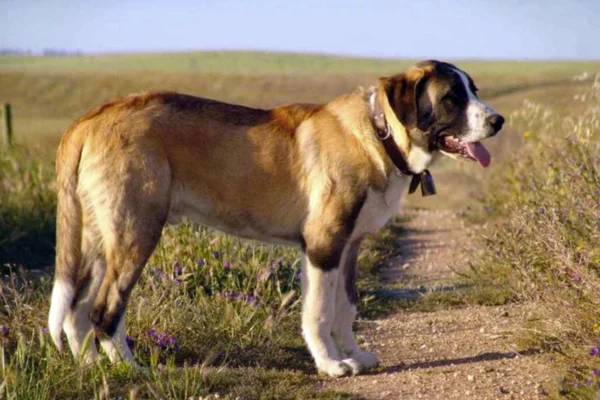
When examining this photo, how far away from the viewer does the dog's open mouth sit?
18.7ft

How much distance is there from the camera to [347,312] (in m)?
5.93

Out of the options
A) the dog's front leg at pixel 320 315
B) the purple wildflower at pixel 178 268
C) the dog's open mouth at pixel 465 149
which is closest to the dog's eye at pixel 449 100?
the dog's open mouth at pixel 465 149

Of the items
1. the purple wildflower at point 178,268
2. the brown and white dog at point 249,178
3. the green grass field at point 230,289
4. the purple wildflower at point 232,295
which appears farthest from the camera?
the purple wildflower at point 178,268

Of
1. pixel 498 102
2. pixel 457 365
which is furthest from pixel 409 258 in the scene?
pixel 498 102

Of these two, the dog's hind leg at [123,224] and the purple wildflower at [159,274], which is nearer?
the dog's hind leg at [123,224]

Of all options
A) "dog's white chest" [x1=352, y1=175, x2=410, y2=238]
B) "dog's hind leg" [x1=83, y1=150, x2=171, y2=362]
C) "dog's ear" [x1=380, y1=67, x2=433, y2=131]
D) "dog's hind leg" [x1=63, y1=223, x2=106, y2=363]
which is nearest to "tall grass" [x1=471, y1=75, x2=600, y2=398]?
"dog's white chest" [x1=352, y1=175, x2=410, y2=238]

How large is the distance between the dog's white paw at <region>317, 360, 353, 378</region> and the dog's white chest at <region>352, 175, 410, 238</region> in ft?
2.52

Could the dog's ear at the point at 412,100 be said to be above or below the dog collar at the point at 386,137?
above

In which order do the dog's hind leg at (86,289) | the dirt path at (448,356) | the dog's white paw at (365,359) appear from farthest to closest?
1. the dog's white paw at (365,359)
2. the dog's hind leg at (86,289)
3. the dirt path at (448,356)

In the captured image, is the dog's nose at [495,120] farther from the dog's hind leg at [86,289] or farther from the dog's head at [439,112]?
the dog's hind leg at [86,289]

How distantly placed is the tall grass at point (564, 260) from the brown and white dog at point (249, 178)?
754mm

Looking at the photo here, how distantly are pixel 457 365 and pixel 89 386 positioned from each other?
2229 millimetres

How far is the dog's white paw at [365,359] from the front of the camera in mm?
5852

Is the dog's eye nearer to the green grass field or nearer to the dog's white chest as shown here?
the dog's white chest
